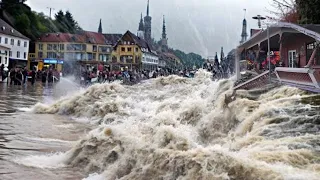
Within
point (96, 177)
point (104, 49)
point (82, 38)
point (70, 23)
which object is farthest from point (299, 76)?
point (70, 23)

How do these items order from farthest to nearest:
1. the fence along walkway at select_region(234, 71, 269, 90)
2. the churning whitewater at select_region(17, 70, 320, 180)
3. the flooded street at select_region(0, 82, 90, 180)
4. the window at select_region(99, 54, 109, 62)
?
the window at select_region(99, 54, 109, 62)
the fence along walkway at select_region(234, 71, 269, 90)
the flooded street at select_region(0, 82, 90, 180)
the churning whitewater at select_region(17, 70, 320, 180)

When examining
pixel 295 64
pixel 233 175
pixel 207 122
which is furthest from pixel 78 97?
pixel 233 175

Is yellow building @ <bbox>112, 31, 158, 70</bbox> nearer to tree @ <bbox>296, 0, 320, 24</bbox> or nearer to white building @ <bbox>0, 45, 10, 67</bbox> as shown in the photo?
white building @ <bbox>0, 45, 10, 67</bbox>

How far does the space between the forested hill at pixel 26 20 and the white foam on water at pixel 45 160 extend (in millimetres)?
86661

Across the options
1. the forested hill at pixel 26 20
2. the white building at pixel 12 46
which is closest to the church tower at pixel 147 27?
the forested hill at pixel 26 20

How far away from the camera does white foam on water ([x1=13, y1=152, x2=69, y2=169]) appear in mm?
9984

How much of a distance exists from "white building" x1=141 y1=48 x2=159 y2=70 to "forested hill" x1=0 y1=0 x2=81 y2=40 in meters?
25.9

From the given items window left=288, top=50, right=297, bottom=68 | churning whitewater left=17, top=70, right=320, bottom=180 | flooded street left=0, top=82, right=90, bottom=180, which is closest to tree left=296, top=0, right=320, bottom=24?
window left=288, top=50, right=297, bottom=68

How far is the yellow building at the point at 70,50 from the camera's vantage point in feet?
320

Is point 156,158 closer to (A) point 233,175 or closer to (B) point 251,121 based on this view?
(A) point 233,175

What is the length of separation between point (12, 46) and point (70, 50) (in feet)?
80.1

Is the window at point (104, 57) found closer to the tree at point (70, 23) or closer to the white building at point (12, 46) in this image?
the tree at point (70, 23)

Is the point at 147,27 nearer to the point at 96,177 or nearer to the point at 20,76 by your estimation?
the point at 20,76

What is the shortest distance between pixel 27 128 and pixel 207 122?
6744mm
